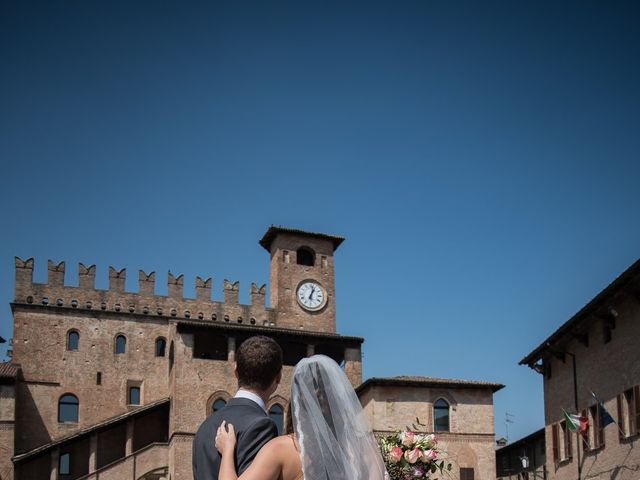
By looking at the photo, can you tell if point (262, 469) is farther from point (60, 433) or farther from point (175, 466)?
point (60, 433)

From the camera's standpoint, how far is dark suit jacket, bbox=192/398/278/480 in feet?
14.2

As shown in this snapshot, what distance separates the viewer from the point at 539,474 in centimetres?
3503

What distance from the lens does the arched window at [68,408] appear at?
4000cm

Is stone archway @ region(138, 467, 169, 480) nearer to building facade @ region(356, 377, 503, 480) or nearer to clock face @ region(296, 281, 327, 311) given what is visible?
building facade @ region(356, 377, 503, 480)

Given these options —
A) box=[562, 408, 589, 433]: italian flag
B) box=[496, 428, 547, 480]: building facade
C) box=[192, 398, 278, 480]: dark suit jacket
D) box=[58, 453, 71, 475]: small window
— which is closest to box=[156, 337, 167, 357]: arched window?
box=[58, 453, 71, 475]: small window

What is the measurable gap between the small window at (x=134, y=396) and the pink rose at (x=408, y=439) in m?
33.8

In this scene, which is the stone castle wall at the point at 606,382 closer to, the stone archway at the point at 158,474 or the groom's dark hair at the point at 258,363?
the stone archway at the point at 158,474

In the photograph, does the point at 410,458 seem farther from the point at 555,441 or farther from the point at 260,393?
the point at 555,441

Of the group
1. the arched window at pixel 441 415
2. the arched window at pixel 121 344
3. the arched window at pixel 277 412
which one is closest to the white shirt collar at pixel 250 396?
the arched window at pixel 441 415

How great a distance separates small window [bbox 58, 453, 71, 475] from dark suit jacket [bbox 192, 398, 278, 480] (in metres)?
34.3

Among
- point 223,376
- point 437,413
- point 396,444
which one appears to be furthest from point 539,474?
point 396,444

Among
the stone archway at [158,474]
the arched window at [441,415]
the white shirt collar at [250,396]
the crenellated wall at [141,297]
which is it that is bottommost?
the stone archway at [158,474]

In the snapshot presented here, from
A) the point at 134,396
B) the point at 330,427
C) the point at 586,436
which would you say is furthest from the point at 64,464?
the point at 330,427

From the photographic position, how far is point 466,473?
118 ft
